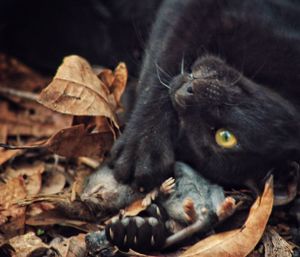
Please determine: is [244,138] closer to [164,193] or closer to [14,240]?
[164,193]

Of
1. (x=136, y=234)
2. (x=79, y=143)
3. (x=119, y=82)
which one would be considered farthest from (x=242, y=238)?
(x=119, y=82)

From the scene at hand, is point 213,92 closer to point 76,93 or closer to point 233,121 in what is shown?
point 233,121

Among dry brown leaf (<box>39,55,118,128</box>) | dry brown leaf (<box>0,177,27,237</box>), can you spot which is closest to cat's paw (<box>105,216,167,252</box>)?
dry brown leaf (<box>0,177,27,237</box>)

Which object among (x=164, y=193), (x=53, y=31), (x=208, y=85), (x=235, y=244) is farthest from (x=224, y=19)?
(x=53, y=31)

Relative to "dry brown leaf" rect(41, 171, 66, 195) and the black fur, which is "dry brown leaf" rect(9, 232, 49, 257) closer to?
"dry brown leaf" rect(41, 171, 66, 195)

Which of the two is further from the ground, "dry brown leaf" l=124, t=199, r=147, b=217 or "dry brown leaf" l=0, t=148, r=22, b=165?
"dry brown leaf" l=124, t=199, r=147, b=217

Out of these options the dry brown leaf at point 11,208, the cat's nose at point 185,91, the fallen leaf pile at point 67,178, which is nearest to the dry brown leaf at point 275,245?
the fallen leaf pile at point 67,178
